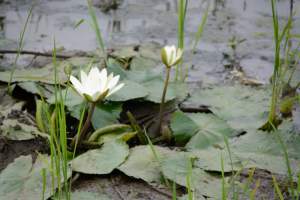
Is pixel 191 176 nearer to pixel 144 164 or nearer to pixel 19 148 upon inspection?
pixel 144 164

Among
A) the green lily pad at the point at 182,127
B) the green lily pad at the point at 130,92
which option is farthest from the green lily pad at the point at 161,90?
the green lily pad at the point at 182,127

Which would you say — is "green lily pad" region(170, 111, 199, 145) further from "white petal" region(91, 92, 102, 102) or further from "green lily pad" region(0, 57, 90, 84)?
"green lily pad" region(0, 57, 90, 84)

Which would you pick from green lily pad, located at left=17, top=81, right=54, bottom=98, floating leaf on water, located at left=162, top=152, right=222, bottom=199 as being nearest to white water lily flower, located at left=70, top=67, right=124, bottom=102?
floating leaf on water, located at left=162, top=152, right=222, bottom=199

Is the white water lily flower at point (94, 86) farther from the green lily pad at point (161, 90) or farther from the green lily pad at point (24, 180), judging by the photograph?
the green lily pad at point (161, 90)

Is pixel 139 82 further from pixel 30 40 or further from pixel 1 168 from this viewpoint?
pixel 30 40

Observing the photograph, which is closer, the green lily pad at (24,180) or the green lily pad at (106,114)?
the green lily pad at (24,180)

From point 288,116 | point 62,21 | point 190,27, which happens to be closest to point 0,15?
point 62,21

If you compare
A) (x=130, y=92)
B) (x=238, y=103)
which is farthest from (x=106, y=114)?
(x=238, y=103)
